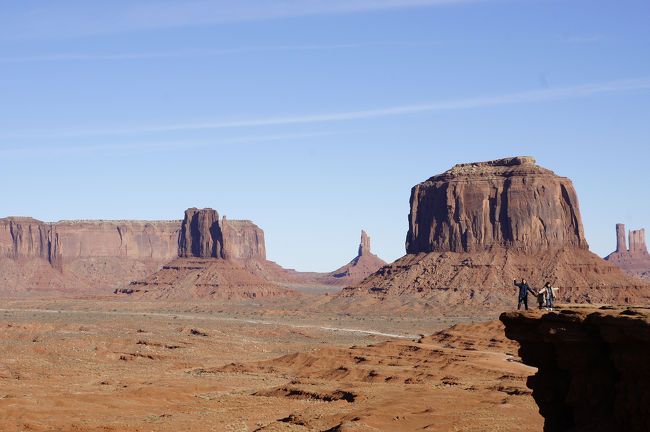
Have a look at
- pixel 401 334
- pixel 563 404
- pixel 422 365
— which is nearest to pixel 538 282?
pixel 401 334

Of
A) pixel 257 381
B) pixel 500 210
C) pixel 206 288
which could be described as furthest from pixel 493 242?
pixel 257 381

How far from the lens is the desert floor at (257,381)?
1501 inches

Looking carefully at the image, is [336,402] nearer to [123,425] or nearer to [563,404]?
[123,425]

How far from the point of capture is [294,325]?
116 meters

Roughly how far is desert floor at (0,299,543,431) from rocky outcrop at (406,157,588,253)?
42529mm

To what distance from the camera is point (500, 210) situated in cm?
14300

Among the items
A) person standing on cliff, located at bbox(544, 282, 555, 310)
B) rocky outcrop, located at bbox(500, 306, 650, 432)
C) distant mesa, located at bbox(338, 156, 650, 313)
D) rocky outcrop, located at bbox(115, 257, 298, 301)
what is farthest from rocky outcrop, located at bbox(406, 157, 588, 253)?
rocky outcrop, located at bbox(500, 306, 650, 432)

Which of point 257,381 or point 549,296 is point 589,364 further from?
point 257,381

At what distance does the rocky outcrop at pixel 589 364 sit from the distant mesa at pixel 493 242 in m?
107

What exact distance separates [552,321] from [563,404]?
242 centimetres

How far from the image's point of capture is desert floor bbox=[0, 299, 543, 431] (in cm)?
3812

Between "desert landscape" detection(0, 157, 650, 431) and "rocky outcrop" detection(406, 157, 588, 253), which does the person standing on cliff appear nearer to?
"desert landscape" detection(0, 157, 650, 431)

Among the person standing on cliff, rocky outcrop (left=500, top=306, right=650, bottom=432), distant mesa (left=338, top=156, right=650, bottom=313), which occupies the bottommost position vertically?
rocky outcrop (left=500, top=306, right=650, bottom=432)

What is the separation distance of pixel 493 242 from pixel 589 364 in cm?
12386
